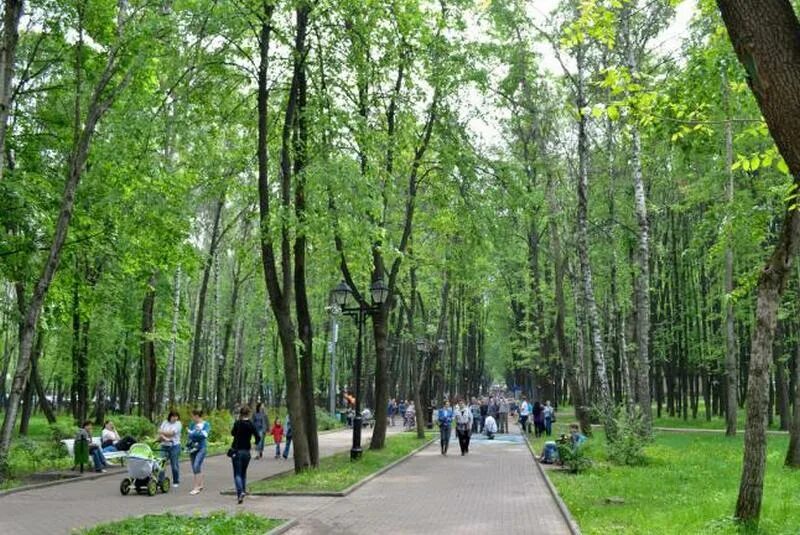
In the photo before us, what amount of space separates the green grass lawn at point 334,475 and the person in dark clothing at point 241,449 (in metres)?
1.06

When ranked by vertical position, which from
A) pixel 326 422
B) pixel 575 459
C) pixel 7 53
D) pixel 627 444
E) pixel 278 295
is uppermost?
pixel 7 53

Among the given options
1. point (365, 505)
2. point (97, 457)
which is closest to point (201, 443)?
point (97, 457)

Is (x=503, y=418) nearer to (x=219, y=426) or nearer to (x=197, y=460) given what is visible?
(x=219, y=426)

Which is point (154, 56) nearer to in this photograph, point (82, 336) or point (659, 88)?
point (659, 88)

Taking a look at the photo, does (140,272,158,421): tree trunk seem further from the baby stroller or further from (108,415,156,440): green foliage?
the baby stroller

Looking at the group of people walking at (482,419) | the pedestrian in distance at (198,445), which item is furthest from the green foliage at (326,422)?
the pedestrian in distance at (198,445)

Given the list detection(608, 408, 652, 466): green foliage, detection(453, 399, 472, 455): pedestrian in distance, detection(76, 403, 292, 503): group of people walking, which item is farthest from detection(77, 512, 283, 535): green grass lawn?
detection(453, 399, 472, 455): pedestrian in distance

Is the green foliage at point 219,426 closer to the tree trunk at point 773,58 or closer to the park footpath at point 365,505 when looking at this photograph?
the park footpath at point 365,505

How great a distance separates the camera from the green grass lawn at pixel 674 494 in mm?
9562

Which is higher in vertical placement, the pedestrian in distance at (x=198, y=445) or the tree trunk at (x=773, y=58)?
the tree trunk at (x=773, y=58)

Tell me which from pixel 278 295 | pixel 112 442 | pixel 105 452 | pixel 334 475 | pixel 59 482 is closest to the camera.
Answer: pixel 59 482

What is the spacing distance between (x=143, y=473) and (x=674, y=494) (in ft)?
30.5

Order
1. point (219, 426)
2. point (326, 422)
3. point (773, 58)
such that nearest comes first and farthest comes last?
point (773, 58) < point (219, 426) < point (326, 422)

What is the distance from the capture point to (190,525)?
9.42 meters
